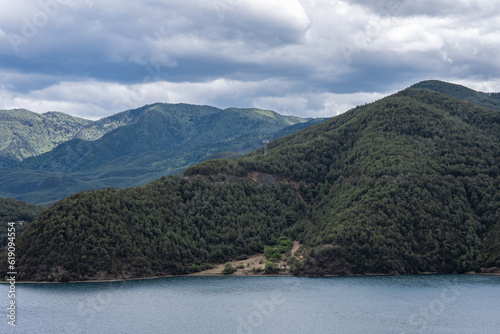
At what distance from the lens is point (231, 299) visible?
15925cm

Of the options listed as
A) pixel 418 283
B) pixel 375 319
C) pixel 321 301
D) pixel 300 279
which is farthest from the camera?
pixel 300 279

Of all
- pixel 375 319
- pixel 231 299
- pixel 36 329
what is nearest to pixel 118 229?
pixel 231 299

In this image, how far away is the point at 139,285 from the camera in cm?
17938

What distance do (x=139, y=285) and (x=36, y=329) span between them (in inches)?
2085

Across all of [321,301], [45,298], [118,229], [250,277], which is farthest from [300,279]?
[45,298]

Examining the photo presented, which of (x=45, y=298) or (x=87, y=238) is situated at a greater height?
(x=87, y=238)

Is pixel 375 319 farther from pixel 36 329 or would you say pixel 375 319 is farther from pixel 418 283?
pixel 36 329

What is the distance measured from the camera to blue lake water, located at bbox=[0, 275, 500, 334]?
132m

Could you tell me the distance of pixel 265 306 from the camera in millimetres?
151250

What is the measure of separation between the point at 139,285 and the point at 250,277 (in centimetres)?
3771

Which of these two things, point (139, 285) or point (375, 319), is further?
point (139, 285)

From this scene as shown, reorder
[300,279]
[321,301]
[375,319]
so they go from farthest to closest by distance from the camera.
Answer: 1. [300,279]
2. [321,301]
3. [375,319]

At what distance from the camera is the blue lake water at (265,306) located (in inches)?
5177

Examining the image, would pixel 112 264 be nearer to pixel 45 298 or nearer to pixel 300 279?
pixel 45 298
